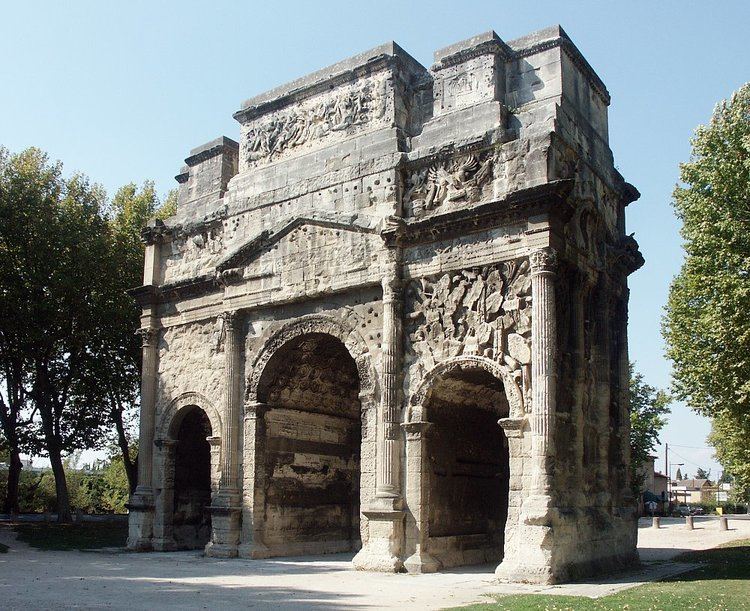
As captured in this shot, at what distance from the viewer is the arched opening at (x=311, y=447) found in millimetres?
18609

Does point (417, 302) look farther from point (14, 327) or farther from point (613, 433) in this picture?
point (14, 327)

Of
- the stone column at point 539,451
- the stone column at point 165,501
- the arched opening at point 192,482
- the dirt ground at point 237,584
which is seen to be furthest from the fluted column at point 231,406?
the stone column at point 539,451

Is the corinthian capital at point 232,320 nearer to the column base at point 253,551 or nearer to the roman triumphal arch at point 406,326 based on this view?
the roman triumphal arch at point 406,326

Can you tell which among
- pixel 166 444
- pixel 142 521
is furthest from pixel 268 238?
pixel 142 521

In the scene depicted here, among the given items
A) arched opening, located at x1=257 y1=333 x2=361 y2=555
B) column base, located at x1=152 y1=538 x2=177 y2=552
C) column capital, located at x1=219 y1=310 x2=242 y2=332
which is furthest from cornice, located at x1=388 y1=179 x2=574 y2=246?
column base, located at x1=152 y1=538 x2=177 y2=552

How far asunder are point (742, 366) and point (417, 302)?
7.21 metres

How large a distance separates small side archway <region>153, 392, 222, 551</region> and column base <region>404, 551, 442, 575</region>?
20.7 feet

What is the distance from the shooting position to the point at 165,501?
2039cm

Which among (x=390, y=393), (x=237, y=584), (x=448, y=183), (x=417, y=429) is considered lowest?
(x=237, y=584)

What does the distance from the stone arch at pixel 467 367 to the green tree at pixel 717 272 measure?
5631 mm

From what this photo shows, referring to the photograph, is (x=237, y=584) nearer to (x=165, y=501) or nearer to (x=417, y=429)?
(x=417, y=429)

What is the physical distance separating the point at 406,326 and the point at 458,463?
3.04 metres

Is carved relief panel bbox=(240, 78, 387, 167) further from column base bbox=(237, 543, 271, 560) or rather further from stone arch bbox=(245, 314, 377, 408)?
column base bbox=(237, 543, 271, 560)

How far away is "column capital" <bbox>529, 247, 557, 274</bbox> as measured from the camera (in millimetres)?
14469
